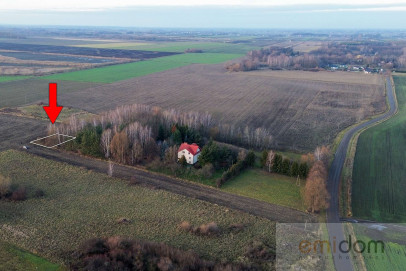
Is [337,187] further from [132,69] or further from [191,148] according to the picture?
[132,69]

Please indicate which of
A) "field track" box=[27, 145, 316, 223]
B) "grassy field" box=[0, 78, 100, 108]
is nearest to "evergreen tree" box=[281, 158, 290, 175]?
"field track" box=[27, 145, 316, 223]

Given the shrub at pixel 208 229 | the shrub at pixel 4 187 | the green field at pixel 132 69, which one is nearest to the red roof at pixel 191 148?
the shrub at pixel 208 229

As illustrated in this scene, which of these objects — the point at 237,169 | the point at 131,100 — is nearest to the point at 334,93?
the point at 131,100

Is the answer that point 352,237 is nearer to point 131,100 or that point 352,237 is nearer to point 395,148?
point 395,148

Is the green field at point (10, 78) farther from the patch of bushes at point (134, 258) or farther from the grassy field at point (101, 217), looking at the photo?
the patch of bushes at point (134, 258)

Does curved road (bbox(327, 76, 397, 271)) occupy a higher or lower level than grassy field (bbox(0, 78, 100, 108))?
lower

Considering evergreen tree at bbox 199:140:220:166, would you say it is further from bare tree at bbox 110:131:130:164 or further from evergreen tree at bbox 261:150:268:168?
bare tree at bbox 110:131:130:164

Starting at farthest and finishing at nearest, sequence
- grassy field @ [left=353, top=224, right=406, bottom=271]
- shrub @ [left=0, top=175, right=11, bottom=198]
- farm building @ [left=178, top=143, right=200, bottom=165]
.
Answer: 1. farm building @ [left=178, top=143, right=200, bottom=165]
2. shrub @ [left=0, top=175, right=11, bottom=198]
3. grassy field @ [left=353, top=224, right=406, bottom=271]
